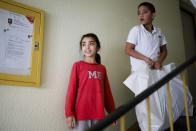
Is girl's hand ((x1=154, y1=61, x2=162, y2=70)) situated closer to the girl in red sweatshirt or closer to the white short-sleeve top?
the white short-sleeve top

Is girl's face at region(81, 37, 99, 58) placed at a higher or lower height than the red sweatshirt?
higher

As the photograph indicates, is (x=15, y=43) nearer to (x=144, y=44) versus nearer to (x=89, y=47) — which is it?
(x=89, y=47)

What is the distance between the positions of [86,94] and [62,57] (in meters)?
0.43

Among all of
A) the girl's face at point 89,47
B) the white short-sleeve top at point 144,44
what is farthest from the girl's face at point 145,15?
the girl's face at point 89,47

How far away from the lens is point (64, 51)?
1820 mm

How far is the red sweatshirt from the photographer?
1.54 metres

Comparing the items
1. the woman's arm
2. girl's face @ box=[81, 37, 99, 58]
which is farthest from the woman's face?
the woman's arm

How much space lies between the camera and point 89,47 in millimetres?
1766

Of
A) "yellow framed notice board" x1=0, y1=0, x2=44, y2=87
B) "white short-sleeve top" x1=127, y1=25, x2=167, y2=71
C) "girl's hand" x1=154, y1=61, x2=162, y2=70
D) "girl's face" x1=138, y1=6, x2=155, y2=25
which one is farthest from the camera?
"girl's face" x1=138, y1=6, x2=155, y2=25

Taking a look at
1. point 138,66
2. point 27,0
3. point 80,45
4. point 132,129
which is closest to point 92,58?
point 80,45

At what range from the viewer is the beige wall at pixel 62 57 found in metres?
1.47

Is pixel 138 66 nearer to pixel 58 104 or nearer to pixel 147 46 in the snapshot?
pixel 147 46

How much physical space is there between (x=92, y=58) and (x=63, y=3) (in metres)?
0.60

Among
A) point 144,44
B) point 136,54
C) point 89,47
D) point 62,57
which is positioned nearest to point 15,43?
point 62,57
